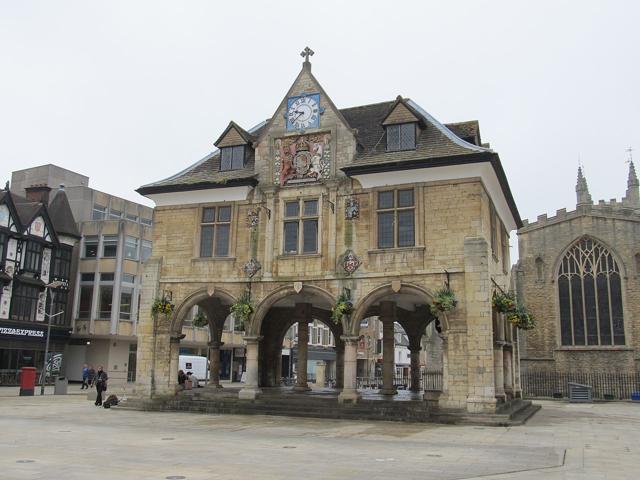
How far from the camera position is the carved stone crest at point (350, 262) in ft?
70.9

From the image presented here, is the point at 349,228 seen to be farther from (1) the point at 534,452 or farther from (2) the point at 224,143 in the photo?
(1) the point at 534,452

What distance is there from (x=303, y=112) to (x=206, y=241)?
6.16 meters

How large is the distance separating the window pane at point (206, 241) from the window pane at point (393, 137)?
752cm

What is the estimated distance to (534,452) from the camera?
12688 millimetres

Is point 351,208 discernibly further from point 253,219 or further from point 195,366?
point 195,366

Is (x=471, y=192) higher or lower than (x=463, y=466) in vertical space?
higher

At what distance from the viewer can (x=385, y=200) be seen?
21969 mm

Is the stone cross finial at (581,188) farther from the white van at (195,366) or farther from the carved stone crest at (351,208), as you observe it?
the carved stone crest at (351,208)

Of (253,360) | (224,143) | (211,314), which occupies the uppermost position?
(224,143)

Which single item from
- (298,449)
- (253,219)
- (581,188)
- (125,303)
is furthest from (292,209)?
(581,188)

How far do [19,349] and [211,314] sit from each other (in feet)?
72.4

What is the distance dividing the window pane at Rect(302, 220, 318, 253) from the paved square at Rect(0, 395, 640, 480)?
6114mm

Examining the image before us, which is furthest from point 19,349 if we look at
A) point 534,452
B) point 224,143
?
point 534,452

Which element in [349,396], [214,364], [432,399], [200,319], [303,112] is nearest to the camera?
[432,399]
